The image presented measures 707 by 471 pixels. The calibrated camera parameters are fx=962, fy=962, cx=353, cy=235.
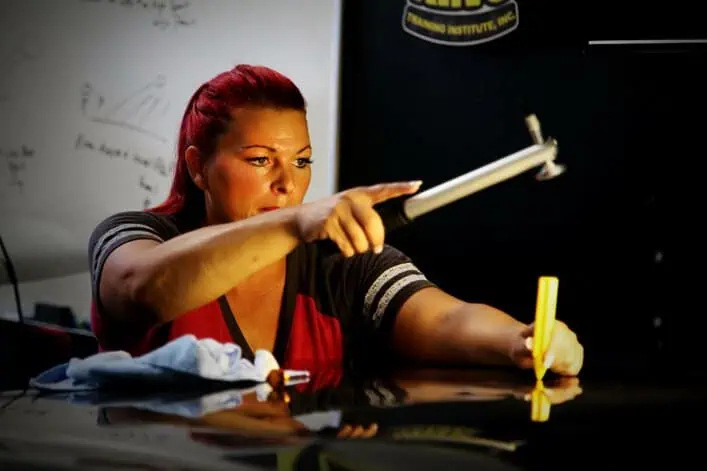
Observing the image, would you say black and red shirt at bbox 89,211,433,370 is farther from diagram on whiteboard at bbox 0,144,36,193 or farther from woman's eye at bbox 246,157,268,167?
diagram on whiteboard at bbox 0,144,36,193

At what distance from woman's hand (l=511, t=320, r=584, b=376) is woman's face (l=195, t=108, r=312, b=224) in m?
0.27

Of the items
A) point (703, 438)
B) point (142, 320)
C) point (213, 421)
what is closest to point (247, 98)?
point (142, 320)

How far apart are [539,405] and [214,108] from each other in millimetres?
501

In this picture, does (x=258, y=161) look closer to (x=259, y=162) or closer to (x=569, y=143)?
(x=259, y=162)

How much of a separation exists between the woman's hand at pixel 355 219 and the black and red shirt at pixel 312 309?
0.20m

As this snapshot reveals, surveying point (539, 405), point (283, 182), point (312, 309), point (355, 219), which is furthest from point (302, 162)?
point (539, 405)

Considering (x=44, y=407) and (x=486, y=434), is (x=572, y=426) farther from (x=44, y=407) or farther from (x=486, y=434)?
(x=44, y=407)

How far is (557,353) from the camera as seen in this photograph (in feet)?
2.50

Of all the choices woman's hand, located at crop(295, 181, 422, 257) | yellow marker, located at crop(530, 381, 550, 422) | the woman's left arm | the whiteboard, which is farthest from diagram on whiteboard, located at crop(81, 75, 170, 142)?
yellow marker, located at crop(530, 381, 550, 422)

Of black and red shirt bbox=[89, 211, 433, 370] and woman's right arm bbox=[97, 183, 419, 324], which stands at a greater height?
woman's right arm bbox=[97, 183, 419, 324]

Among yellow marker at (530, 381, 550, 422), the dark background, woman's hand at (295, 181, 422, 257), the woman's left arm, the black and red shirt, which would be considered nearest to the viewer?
yellow marker at (530, 381, 550, 422)

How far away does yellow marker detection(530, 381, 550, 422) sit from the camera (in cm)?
55

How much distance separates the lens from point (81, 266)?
3.85ft

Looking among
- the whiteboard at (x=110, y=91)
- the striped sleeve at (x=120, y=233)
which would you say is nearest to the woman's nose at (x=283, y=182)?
the striped sleeve at (x=120, y=233)
